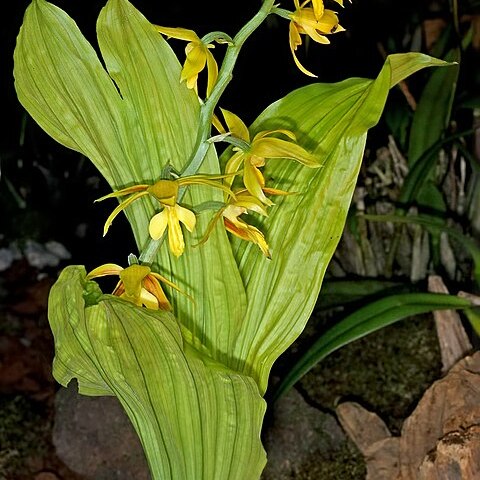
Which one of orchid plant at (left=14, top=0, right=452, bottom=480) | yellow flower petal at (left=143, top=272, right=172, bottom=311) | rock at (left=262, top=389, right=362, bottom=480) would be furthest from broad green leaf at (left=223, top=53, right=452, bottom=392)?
rock at (left=262, top=389, right=362, bottom=480)

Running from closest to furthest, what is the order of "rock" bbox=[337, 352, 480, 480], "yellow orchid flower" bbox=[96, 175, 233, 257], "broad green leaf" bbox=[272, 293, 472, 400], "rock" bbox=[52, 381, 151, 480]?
1. "yellow orchid flower" bbox=[96, 175, 233, 257]
2. "rock" bbox=[337, 352, 480, 480]
3. "broad green leaf" bbox=[272, 293, 472, 400]
4. "rock" bbox=[52, 381, 151, 480]

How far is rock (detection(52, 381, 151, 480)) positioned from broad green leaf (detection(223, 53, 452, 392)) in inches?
14.7

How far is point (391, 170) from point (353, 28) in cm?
25

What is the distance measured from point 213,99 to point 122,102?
0.30ft

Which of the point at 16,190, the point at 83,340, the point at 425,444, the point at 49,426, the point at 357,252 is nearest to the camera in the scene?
the point at 83,340

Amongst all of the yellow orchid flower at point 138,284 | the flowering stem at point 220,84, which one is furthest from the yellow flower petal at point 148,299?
the flowering stem at point 220,84

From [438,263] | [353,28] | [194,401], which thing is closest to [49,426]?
[194,401]

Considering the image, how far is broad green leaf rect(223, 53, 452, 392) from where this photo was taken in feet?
2.26

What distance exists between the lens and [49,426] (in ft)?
3.76

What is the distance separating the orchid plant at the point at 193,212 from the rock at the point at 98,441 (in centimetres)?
32

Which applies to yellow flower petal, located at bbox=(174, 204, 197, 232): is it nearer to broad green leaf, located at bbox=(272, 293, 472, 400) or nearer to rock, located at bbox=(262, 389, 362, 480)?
broad green leaf, located at bbox=(272, 293, 472, 400)

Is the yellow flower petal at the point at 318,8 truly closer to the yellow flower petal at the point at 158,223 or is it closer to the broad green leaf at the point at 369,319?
the yellow flower petal at the point at 158,223

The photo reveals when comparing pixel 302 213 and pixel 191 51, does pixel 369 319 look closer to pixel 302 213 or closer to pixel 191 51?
pixel 302 213

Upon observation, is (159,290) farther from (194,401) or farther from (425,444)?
(425,444)
